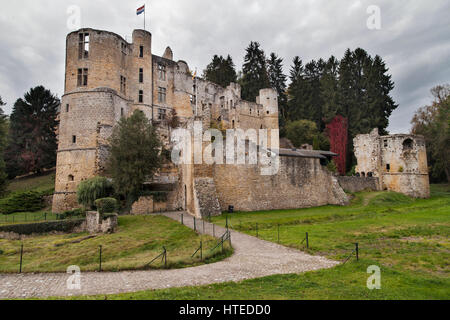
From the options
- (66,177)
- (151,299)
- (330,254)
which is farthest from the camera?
(66,177)

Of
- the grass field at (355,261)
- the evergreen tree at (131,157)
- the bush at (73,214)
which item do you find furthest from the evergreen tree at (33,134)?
the grass field at (355,261)

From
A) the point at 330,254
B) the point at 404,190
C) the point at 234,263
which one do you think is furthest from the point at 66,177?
the point at 404,190

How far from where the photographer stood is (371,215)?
68.5 feet

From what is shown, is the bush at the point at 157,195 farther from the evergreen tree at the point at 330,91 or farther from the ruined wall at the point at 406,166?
the evergreen tree at the point at 330,91

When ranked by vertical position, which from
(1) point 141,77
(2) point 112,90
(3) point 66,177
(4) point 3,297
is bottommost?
(4) point 3,297

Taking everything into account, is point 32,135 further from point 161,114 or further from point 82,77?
point 161,114

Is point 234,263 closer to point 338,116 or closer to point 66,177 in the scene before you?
point 66,177

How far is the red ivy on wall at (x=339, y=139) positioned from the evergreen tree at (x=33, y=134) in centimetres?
4248

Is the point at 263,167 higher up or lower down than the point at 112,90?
lower down

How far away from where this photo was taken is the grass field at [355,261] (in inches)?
261

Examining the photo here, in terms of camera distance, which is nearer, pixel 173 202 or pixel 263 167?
pixel 263 167

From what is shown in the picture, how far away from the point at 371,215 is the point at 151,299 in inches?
769

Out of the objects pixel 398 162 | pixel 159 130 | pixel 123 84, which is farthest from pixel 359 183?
pixel 123 84

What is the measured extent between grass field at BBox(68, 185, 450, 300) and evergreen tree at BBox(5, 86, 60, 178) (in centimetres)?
3311
